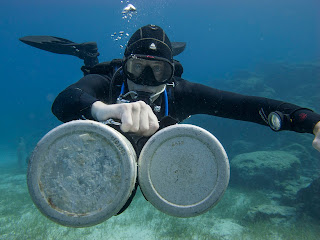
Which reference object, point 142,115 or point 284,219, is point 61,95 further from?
point 284,219

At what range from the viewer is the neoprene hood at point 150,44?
259 centimetres

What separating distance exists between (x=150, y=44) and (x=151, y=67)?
29cm

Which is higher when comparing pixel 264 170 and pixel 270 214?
pixel 270 214

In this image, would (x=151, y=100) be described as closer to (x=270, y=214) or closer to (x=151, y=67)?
(x=151, y=67)

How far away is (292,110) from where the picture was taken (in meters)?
2.15

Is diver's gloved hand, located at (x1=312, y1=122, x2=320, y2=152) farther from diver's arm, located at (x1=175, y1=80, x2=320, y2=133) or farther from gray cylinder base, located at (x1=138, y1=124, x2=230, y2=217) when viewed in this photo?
gray cylinder base, located at (x1=138, y1=124, x2=230, y2=217)

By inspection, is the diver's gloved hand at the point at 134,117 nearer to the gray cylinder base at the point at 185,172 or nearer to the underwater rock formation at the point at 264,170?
the gray cylinder base at the point at 185,172

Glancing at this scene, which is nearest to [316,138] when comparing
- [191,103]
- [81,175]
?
[191,103]

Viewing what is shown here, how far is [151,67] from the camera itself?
2.62m

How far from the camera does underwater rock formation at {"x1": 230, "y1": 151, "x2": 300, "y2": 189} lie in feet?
35.1

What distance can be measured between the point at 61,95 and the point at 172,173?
4.79ft

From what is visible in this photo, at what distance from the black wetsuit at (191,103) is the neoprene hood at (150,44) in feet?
1.68

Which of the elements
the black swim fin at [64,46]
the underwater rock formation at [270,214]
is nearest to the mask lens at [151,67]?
the black swim fin at [64,46]

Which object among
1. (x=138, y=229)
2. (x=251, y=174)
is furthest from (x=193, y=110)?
(x=251, y=174)
